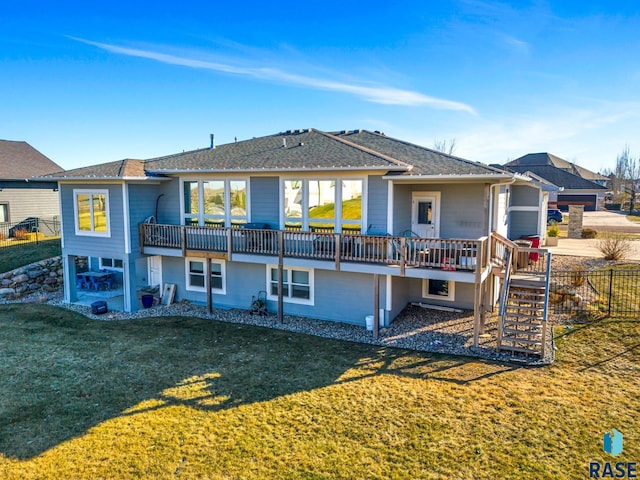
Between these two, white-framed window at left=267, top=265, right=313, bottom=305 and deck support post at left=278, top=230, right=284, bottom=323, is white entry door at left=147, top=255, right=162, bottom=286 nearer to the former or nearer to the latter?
white-framed window at left=267, top=265, right=313, bottom=305

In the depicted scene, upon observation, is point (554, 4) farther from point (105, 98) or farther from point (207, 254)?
point (105, 98)

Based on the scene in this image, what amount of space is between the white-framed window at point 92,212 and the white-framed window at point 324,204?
6.82 m

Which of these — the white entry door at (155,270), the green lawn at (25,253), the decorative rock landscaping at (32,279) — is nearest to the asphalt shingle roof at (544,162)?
the white entry door at (155,270)

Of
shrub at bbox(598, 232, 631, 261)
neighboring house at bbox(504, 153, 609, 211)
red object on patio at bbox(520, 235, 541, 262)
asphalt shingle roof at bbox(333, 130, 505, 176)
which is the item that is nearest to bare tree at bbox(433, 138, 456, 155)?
neighboring house at bbox(504, 153, 609, 211)

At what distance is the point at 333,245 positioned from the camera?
12430mm

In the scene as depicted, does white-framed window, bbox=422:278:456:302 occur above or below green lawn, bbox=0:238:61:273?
below

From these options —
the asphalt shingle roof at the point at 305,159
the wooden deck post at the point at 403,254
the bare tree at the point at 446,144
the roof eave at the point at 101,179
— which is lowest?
the wooden deck post at the point at 403,254

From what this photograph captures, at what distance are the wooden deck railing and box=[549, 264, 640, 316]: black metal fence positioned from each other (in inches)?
182

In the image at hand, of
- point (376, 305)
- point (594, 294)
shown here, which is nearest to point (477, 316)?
point (376, 305)

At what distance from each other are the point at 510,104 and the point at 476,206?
67.0 feet

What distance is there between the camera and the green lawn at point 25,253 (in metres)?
18.1

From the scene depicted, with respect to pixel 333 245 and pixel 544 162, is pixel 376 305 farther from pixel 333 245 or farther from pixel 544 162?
pixel 544 162

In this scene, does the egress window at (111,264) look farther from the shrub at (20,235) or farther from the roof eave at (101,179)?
the shrub at (20,235)

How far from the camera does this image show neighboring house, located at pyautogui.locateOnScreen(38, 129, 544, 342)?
12.0m
